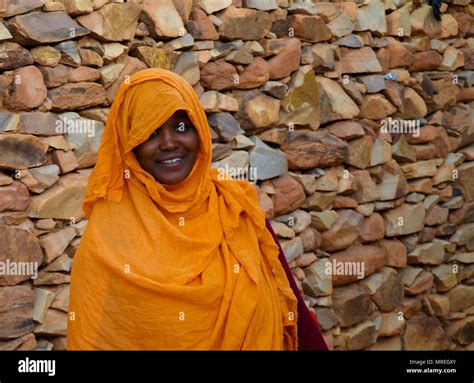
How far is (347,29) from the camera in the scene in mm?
5660

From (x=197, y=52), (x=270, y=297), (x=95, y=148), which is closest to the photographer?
(x=270, y=297)

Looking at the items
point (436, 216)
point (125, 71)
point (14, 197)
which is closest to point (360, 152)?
point (436, 216)

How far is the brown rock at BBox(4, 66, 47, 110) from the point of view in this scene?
388 centimetres

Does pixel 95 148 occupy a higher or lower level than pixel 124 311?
higher

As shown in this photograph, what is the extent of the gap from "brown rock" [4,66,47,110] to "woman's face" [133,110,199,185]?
4.71ft

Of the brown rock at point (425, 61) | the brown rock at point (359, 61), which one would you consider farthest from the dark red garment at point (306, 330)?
the brown rock at point (425, 61)

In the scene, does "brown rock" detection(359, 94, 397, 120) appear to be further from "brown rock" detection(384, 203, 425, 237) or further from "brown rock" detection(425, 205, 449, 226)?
"brown rock" detection(425, 205, 449, 226)

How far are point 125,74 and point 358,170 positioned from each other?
76.0 inches

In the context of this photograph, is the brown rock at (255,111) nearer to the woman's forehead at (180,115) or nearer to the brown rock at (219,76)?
the brown rock at (219,76)

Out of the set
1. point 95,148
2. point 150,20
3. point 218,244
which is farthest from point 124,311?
point 150,20

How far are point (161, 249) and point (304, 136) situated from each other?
2.74m

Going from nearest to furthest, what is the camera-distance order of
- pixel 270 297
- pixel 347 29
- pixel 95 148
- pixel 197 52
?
pixel 270 297, pixel 95 148, pixel 197 52, pixel 347 29

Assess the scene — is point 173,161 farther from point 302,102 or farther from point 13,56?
point 302,102
